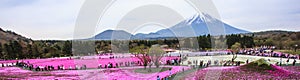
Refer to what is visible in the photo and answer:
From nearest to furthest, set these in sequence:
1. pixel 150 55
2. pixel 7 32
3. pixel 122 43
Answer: pixel 150 55
pixel 122 43
pixel 7 32

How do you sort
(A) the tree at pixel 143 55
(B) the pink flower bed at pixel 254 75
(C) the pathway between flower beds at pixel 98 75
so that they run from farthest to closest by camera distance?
(A) the tree at pixel 143 55, (C) the pathway between flower beds at pixel 98 75, (B) the pink flower bed at pixel 254 75

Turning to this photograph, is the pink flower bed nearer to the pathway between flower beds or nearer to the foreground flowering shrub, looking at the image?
the foreground flowering shrub

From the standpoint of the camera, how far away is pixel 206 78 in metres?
20.5

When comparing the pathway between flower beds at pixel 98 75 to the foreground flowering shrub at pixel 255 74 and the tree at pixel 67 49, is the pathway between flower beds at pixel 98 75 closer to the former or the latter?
the foreground flowering shrub at pixel 255 74

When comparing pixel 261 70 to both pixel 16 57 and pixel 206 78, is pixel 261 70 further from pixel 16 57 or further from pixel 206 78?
pixel 16 57

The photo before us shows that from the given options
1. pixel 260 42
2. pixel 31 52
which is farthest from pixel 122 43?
pixel 260 42

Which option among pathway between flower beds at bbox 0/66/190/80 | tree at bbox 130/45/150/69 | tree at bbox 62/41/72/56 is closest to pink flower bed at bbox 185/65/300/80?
pathway between flower beds at bbox 0/66/190/80

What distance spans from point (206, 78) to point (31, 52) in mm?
45482

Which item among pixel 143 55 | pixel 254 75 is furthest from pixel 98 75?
pixel 254 75

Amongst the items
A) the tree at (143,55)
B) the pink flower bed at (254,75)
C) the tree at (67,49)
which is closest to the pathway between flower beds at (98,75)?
the tree at (143,55)

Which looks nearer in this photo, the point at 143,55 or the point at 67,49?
the point at 143,55

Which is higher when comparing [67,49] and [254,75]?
[67,49]

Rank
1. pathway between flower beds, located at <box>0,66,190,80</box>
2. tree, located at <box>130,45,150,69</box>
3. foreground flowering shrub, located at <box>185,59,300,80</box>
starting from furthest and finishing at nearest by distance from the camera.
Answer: tree, located at <box>130,45,150,69</box> → pathway between flower beds, located at <box>0,66,190,80</box> → foreground flowering shrub, located at <box>185,59,300,80</box>

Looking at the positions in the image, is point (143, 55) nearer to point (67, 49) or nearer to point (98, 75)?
point (98, 75)
